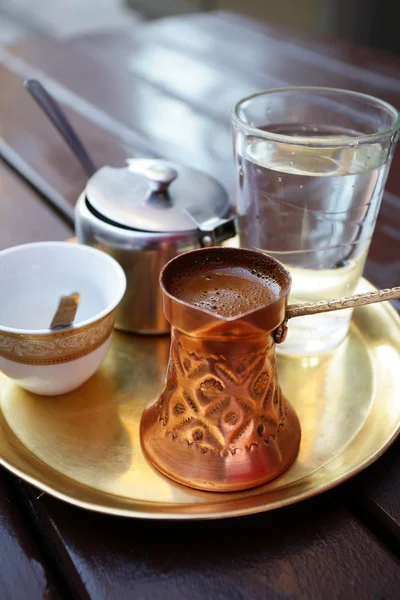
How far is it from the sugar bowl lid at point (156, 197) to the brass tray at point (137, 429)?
0.10 metres

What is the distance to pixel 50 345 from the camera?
0.43 metres

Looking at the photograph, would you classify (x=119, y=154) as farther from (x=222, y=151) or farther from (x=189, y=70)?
(x=189, y=70)

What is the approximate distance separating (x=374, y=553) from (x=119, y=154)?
1.99 ft

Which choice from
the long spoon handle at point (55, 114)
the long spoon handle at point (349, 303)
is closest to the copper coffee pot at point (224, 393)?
the long spoon handle at point (349, 303)

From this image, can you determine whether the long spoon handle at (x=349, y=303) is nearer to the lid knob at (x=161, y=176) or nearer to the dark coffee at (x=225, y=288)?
the dark coffee at (x=225, y=288)

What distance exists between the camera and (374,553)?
Answer: 1.16 ft

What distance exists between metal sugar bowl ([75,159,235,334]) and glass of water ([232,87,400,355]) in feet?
0.11

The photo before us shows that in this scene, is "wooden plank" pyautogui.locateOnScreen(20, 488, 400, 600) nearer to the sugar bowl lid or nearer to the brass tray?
the brass tray

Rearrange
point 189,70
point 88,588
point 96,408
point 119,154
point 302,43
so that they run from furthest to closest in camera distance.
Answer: point 302,43, point 189,70, point 119,154, point 96,408, point 88,588

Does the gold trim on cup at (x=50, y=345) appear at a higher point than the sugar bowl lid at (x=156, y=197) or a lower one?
lower

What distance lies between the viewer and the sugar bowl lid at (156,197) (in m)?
0.51

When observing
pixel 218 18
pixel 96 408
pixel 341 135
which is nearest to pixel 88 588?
pixel 96 408

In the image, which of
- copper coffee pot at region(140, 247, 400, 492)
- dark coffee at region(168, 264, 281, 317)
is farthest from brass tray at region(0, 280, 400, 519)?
dark coffee at region(168, 264, 281, 317)

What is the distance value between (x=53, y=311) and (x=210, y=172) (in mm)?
319
